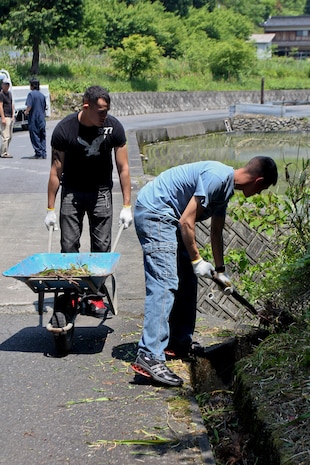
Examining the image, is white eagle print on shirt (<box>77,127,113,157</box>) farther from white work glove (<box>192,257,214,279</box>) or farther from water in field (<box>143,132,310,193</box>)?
water in field (<box>143,132,310,193</box>)

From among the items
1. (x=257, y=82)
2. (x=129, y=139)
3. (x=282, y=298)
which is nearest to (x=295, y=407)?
(x=282, y=298)

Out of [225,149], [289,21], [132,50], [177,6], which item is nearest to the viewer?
[225,149]

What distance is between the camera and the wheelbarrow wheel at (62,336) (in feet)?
19.1

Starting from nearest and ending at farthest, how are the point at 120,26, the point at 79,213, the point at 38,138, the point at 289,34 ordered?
the point at 79,213
the point at 38,138
the point at 120,26
the point at 289,34

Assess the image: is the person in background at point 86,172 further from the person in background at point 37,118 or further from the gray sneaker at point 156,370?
the person in background at point 37,118

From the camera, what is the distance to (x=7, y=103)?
63.9ft

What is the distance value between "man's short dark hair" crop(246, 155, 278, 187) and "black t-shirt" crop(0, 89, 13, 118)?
1493 cm

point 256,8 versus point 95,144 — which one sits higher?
point 95,144

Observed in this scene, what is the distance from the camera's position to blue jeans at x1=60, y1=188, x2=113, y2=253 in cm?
675

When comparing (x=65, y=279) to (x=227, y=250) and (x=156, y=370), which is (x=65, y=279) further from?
(x=227, y=250)

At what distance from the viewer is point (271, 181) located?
534cm

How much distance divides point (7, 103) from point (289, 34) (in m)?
91.4

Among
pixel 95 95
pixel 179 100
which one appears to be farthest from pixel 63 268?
pixel 179 100

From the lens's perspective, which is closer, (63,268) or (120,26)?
(63,268)
